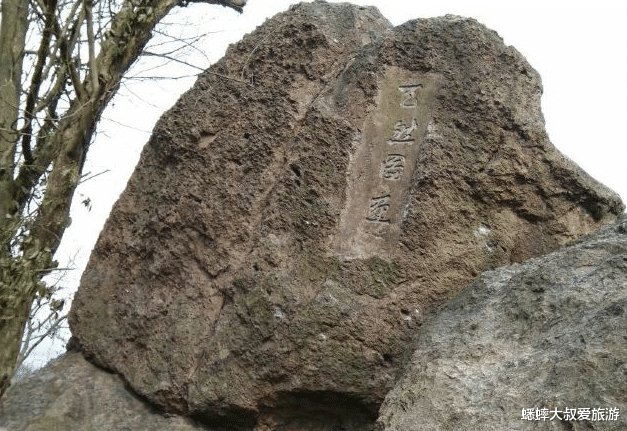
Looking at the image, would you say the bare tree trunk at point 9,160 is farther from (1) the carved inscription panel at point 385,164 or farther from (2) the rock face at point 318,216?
(1) the carved inscription panel at point 385,164

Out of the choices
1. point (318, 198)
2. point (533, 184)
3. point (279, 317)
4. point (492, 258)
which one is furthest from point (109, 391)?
point (533, 184)

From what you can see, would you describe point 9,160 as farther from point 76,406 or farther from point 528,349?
point 528,349

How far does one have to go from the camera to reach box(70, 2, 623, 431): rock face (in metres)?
4.31

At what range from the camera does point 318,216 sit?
4.67 metres

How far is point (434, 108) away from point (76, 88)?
2.19 meters

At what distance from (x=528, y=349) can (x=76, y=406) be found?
8.79ft

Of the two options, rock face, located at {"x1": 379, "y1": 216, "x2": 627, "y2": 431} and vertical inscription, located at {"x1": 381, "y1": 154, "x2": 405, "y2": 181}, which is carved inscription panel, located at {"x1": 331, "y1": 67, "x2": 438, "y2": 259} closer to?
vertical inscription, located at {"x1": 381, "y1": 154, "x2": 405, "y2": 181}

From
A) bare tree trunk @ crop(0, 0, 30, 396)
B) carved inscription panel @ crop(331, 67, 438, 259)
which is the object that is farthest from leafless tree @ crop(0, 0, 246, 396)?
carved inscription panel @ crop(331, 67, 438, 259)

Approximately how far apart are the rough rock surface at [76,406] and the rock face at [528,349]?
1.54 m

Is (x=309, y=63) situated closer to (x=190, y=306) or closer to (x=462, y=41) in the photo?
(x=462, y=41)

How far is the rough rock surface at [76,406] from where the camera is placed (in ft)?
14.7

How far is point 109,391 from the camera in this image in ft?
15.4

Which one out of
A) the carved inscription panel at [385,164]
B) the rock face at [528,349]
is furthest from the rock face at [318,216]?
the rock face at [528,349]

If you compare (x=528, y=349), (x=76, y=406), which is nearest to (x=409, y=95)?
(x=528, y=349)
